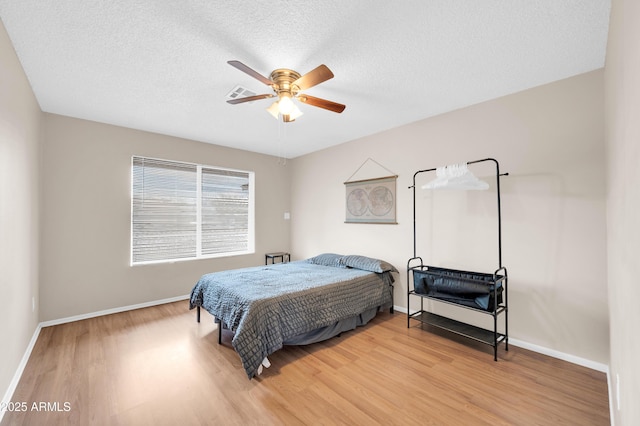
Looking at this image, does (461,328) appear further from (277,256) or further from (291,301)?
(277,256)

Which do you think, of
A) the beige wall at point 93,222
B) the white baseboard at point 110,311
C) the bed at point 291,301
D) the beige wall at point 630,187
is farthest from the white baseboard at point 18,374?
the beige wall at point 630,187

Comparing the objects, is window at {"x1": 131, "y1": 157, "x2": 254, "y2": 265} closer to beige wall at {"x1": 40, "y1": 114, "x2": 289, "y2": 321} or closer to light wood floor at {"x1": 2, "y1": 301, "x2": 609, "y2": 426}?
beige wall at {"x1": 40, "y1": 114, "x2": 289, "y2": 321}

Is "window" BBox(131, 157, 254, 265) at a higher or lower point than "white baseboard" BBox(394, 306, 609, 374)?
higher

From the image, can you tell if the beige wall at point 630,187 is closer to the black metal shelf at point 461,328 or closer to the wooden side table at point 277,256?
the black metal shelf at point 461,328

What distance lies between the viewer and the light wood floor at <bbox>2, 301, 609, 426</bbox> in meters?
1.79

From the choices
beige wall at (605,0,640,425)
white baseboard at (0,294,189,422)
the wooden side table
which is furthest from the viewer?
the wooden side table

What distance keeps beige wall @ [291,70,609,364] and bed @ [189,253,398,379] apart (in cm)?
59

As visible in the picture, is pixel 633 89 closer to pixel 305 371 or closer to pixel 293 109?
pixel 293 109

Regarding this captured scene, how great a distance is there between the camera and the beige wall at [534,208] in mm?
2316

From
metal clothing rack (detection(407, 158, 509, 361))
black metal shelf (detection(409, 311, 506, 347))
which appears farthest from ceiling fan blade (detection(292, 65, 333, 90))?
black metal shelf (detection(409, 311, 506, 347))

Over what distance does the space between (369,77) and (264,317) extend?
232 cm

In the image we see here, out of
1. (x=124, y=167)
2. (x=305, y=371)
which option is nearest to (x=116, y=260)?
(x=124, y=167)

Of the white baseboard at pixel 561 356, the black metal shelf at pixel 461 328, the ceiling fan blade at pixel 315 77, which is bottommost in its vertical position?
the white baseboard at pixel 561 356

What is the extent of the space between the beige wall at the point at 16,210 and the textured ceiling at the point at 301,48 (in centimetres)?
22
